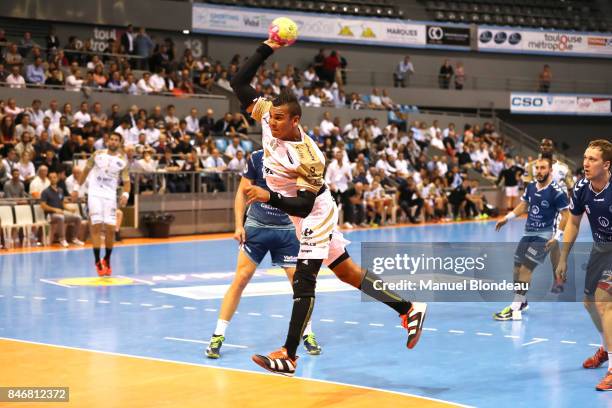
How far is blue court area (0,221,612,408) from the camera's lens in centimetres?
748

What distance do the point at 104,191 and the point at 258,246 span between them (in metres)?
6.37

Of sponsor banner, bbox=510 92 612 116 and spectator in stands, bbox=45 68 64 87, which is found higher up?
sponsor banner, bbox=510 92 612 116

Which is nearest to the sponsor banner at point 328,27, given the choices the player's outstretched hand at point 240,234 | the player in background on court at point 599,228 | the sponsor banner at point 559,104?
the sponsor banner at point 559,104

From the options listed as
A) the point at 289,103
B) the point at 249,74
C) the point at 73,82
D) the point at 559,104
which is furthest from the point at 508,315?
the point at 559,104

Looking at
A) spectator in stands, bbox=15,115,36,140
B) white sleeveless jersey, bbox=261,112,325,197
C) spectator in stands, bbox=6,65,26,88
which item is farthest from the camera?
spectator in stands, bbox=6,65,26,88

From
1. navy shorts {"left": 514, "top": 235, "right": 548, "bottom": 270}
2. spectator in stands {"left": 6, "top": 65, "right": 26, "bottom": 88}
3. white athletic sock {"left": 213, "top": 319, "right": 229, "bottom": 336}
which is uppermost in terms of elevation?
spectator in stands {"left": 6, "top": 65, "right": 26, "bottom": 88}

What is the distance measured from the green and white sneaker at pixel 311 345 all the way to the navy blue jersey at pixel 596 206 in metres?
2.74

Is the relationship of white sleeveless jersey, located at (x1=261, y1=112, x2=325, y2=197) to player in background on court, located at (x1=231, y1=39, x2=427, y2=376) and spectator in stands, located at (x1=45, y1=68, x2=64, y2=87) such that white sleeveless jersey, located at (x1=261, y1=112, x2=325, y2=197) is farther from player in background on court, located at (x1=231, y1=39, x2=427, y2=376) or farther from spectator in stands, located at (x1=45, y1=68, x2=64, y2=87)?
spectator in stands, located at (x1=45, y1=68, x2=64, y2=87)

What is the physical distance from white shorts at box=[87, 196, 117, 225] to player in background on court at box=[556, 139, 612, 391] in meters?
8.58

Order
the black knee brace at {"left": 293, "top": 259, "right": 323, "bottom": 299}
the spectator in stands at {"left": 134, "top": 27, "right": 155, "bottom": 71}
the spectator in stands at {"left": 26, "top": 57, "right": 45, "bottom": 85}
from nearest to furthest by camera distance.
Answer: the black knee brace at {"left": 293, "top": 259, "right": 323, "bottom": 299}, the spectator in stands at {"left": 26, "top": 57, "right": 45, "bottom": 85}, the spectator in stands at {"left": 134, "top": 27, "right": 155, "bottom": 71}

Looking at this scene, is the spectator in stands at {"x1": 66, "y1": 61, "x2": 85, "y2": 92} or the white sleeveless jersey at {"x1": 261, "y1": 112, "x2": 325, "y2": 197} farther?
the spectator in stands at {"x1": 66, "y1": 61, "x2": 85, "y2": 92}

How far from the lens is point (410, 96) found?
3841 cm

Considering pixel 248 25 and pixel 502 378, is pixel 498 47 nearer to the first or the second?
pixel 248 25

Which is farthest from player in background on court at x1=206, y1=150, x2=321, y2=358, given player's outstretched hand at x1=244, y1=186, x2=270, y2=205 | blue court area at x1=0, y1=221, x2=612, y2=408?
player's outstretched hand at x1=244, y1=186, x2=270, y2=205
